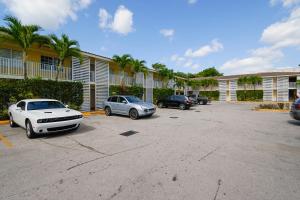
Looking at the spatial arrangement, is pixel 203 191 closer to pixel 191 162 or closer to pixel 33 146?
pixel 191 162

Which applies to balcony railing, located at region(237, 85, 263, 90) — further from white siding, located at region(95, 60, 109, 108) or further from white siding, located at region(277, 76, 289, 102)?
white siding, located at region(95, 60, 109, 108)

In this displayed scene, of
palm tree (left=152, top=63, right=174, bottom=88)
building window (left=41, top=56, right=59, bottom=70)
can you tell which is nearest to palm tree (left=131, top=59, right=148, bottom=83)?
palm tree (left=152, top=63, right=174, bottom=88)

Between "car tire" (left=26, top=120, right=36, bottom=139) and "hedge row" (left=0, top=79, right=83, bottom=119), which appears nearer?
"car tire" (left=26, top=120, right=36, bottom=139)

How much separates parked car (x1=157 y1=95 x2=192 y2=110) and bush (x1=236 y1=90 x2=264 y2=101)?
26024 mm

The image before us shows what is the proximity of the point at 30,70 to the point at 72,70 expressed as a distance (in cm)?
322

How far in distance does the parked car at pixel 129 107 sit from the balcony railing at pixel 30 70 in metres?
5.11

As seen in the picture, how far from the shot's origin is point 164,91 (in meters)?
27.8

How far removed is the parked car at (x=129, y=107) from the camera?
11.3m

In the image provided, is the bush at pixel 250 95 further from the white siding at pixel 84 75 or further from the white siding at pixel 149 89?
the white siding at pixel 84 75

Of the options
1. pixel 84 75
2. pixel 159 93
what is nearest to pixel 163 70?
pixel 159 93

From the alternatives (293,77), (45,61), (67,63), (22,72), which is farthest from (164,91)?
(293,77)

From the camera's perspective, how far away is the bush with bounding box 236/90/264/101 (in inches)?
1446

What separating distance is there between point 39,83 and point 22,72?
207 cm

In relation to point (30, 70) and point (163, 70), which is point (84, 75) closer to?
point (30, 70)
